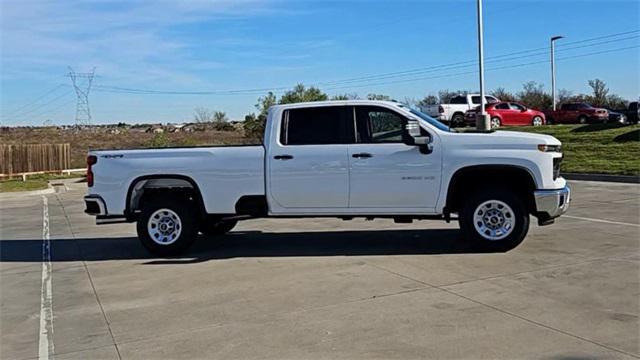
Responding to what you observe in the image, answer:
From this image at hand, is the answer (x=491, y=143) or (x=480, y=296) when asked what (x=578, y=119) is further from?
(x=480, y=296)

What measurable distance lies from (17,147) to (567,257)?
35.7 meters

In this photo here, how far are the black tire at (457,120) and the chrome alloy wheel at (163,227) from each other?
2804cm

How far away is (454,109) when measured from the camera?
3550 cm

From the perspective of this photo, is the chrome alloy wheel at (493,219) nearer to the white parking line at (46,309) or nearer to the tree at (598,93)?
the white parking line at (46,309)

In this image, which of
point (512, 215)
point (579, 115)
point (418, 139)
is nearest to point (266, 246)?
point (418, 139)

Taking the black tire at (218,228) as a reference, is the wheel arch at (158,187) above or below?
above

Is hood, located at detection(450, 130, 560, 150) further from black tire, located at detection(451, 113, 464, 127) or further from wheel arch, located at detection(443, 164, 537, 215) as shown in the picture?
black tire, located at detection(451, 113, 464, 127)

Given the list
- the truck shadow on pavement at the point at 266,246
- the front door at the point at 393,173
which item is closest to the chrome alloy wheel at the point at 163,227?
the truck shadow on pavement at the point at 266,246

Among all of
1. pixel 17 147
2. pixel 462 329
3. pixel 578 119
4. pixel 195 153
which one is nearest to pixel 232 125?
pixel 17 147

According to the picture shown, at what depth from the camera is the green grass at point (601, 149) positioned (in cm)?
1973

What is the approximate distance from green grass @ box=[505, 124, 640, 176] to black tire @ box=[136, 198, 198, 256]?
13.8 metres

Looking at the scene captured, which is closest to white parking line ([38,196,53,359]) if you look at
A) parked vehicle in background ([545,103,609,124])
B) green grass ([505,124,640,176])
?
green grass ([505,124,640,176])

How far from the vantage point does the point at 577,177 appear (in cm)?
1934

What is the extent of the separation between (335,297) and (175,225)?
3503 mm
